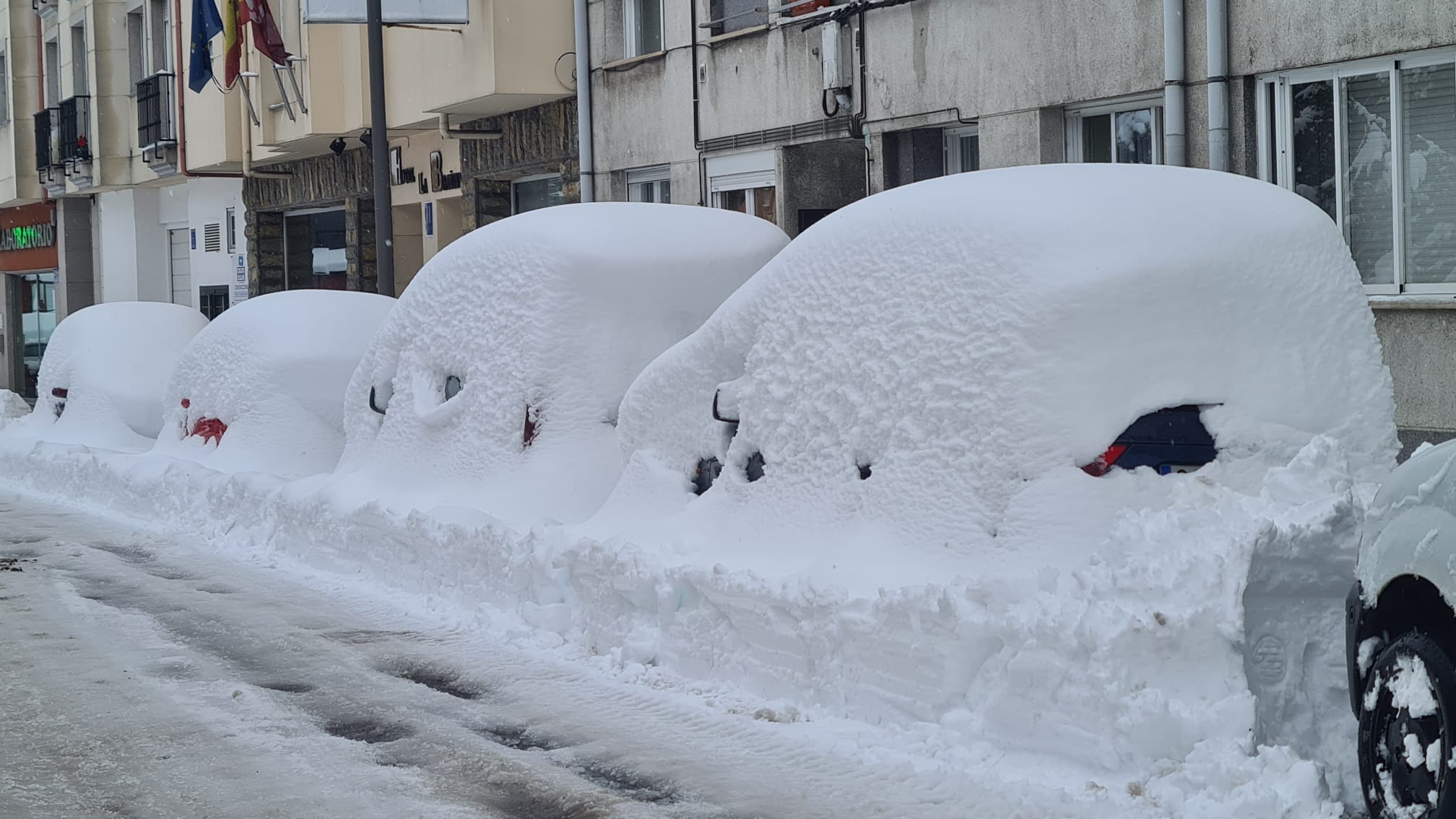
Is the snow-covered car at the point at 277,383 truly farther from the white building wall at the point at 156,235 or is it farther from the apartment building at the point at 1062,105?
the white building wall at the point at 156,235

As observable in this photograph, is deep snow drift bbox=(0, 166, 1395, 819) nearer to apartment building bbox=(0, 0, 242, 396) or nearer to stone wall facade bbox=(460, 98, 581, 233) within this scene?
stone wall facade bbox=(460, 98, 581, 233)

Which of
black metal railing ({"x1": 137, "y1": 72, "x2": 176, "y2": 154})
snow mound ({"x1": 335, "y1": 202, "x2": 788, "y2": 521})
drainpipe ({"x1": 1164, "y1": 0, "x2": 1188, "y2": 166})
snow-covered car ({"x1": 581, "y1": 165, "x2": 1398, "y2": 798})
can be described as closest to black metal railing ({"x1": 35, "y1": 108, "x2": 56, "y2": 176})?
black metal railing ({"x1": 137, "y1": 72, "x2": 176, "y2": 154})

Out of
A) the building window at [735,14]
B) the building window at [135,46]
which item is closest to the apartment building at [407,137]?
the building window at [735,14]

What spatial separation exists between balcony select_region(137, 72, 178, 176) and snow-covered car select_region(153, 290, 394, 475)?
17681mm

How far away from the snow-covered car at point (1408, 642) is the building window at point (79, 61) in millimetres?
34130

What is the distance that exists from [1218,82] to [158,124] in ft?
76.3

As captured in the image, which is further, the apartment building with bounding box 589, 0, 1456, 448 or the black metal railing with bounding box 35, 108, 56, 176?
the black metal railing with bounding box 35, 108, 56, 176

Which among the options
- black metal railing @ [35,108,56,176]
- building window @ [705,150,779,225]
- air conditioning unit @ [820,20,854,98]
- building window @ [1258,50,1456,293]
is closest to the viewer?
building window @ [1258,50,1456,293]

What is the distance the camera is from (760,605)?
263 inches

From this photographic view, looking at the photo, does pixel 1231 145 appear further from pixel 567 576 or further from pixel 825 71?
pixel 567 576

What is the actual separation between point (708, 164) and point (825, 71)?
2532mm

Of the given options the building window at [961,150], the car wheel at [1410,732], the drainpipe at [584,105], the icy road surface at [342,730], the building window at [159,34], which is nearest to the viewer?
the car wheel at [1410,732]

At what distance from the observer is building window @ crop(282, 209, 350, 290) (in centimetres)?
2747

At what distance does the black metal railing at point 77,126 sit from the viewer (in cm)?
3394
